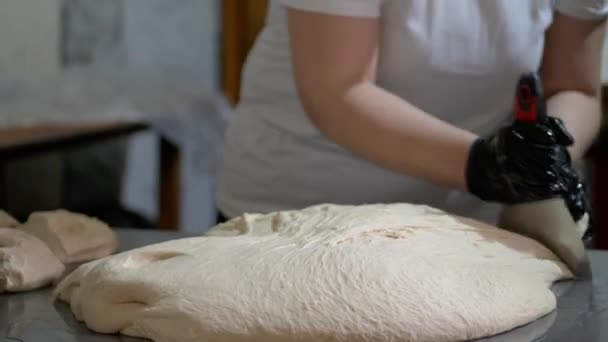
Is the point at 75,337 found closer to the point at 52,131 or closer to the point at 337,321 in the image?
the point at 337,321

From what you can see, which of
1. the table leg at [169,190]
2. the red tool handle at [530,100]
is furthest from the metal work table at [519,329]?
the table leg at [169,190]

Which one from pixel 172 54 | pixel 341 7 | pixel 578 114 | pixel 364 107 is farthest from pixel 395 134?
pixel 172 54

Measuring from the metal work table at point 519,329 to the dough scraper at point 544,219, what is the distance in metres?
0.03

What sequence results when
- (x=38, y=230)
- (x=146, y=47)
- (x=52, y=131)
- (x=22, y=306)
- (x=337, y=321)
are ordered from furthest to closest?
(x=146, y=47) < (x=52, y=131) < (x=38, y=230) < (x=22, y=306) < (x=337, y=321)

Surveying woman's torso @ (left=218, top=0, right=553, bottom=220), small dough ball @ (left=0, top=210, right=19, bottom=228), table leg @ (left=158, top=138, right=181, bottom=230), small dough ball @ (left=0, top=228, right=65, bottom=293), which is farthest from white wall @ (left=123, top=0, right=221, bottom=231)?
small dough ball @ (left=0, top=228, right=65, bottom=293)

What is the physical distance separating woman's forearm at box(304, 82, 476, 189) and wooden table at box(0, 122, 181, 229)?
3.63 ft

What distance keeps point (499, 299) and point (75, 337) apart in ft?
1.22

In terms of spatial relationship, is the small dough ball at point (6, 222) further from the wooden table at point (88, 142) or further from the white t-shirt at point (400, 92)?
the wooden table at point (88, 142)

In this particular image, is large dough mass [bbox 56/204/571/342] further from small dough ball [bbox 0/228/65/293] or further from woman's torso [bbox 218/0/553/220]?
woman's torso [bbox 218/0/553/220]

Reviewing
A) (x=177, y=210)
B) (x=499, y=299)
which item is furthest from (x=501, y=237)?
(x=177, y=210)

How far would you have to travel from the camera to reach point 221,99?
2.93 m

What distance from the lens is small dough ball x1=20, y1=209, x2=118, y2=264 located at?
1097 mm

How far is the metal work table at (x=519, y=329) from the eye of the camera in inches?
32.3

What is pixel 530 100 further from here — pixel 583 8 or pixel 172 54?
pixel 172 54
